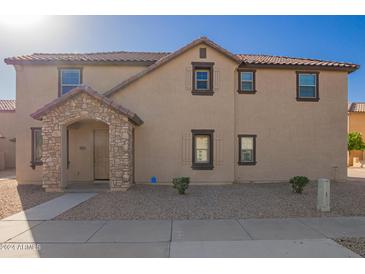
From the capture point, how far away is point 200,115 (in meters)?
12.8

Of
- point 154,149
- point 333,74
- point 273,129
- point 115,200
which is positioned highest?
point 333,74

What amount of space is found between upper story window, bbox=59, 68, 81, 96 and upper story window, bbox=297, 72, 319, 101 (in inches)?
510

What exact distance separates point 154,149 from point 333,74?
11.6 m

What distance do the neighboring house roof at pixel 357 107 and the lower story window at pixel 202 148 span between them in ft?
81.1

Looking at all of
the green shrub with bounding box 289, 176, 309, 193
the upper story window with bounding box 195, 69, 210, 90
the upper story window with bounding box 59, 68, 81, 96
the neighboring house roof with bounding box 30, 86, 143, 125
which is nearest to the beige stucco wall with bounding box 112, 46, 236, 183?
the upper story window with bounding box 195, 69, 210, 90

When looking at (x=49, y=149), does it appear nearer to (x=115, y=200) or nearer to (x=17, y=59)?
(x=115, y=200)

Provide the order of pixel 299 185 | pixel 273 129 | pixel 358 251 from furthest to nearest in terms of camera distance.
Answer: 1. pixel 273 129
2. pixel 299 185
3. pixel 358 251

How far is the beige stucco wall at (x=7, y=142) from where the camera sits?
21.5 m

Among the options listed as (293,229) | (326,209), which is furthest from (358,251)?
(326,209)

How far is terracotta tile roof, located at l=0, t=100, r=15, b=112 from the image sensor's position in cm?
2391

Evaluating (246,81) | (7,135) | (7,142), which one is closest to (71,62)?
(246,81)

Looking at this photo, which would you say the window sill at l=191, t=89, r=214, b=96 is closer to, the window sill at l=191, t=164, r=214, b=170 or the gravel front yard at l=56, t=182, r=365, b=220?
the window sill at l=191, t=164, r=214, b=170

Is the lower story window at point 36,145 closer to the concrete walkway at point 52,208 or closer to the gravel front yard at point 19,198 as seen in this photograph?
the gravel front yard at point 19,198

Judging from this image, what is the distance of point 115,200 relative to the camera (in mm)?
8953
